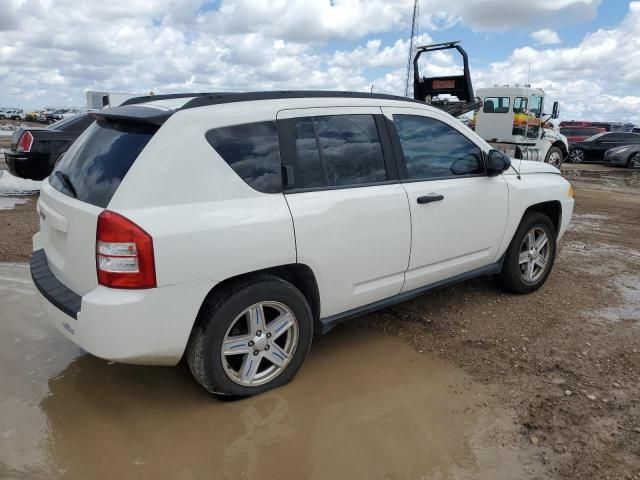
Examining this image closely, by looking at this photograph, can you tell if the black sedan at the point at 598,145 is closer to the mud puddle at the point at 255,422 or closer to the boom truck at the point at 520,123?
the boom truck at the point at 520,123

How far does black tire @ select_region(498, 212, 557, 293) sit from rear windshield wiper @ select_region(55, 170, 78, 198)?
3484 millimetres

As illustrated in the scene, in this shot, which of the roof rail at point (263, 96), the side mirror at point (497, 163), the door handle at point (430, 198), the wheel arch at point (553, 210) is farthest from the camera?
the wheel arch at point (553, 210)

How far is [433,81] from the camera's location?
31.7 ft

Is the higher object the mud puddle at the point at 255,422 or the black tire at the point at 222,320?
the black tire at the point at 222,320

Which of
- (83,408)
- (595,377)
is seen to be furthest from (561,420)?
(83,408)

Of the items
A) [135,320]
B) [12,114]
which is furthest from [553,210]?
[12,114]

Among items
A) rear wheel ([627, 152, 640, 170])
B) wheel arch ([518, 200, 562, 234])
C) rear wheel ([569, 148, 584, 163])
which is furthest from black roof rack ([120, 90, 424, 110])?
rear wheel ([569, 148, 584, 163])

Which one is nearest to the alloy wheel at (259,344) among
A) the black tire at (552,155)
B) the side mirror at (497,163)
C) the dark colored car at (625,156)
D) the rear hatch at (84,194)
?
the rear hatch at (84,194)

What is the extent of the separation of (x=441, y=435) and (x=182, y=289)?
159 cm

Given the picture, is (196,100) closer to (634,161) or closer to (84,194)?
(84,194)

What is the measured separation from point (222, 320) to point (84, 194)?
102cm

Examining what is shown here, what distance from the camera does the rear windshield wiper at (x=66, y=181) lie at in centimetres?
294

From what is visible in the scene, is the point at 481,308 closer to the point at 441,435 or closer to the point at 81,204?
the point at 441,435

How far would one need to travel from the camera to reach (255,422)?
2.90 meters
